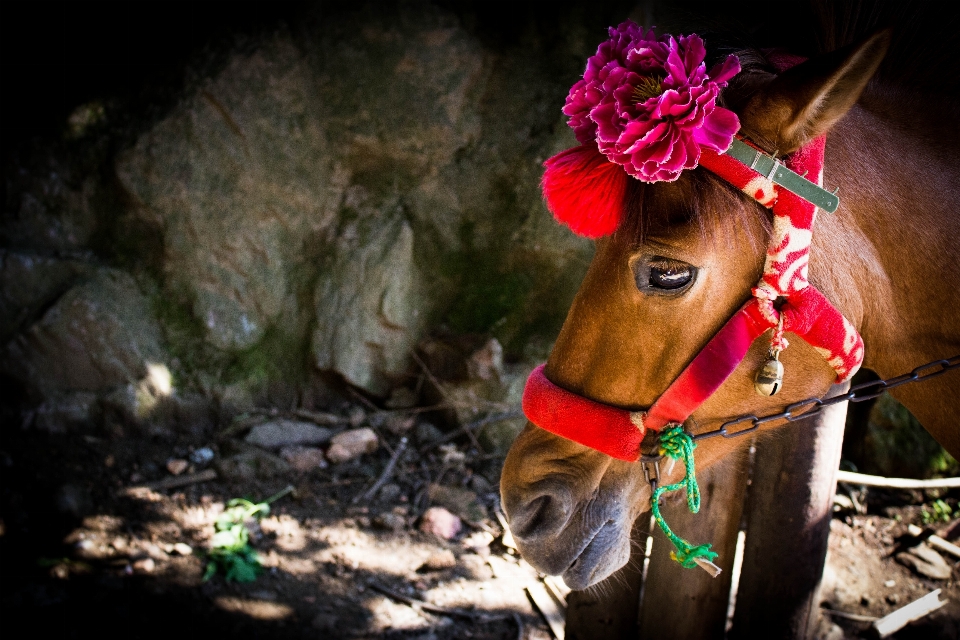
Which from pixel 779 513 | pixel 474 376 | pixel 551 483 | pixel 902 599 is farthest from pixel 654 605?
pixel 474 376

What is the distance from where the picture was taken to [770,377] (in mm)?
1437

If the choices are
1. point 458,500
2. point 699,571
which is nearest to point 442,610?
point 458,500

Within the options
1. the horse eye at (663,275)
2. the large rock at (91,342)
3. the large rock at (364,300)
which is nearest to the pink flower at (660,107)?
the horse eye at (663,275)

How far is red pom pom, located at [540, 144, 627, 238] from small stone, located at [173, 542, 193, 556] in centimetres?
292

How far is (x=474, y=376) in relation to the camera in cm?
449

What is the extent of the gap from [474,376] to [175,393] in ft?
6.65

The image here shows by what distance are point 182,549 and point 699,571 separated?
259cm

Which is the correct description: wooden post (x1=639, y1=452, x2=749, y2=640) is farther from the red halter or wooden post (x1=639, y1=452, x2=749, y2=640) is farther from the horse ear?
the horse ear

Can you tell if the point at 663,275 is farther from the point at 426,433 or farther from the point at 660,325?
the point at 426,433

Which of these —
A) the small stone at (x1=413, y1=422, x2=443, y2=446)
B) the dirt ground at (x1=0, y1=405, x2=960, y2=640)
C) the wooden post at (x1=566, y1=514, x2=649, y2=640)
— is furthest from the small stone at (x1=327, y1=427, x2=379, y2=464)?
the wooden post at (x1=566, y1=514, x2=649, y2=640)

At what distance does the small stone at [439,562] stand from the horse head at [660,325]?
205 centimetres

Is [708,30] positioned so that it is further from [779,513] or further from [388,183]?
[388,183]

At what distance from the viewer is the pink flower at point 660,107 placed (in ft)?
4.26

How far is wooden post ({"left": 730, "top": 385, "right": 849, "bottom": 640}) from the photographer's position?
90.5 inches
